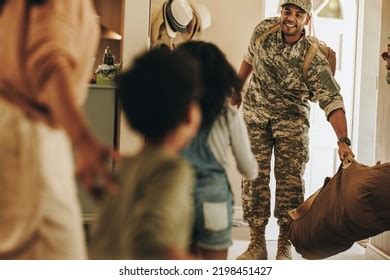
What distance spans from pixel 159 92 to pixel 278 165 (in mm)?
549

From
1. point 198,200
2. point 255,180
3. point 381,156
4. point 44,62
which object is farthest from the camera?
point 381,156

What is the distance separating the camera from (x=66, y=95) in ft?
4.83

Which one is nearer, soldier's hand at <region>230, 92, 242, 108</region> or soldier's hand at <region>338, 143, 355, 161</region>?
soldier's hand at <region>230, 92, 242, 108</region>

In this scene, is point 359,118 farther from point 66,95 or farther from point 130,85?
point 66,95

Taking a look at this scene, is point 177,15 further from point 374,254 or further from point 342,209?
point 374,254

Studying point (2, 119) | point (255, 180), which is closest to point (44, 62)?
point (2, 119)

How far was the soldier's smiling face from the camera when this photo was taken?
182 cm

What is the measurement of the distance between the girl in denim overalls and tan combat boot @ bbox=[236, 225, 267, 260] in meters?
0.18

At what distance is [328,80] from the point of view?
186 cm

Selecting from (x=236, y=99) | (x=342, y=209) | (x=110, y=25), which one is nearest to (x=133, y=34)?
(x=110, y=25)

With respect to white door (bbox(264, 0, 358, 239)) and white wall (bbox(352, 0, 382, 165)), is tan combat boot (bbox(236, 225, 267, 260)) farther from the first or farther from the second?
white wall (bbox(352, 0, 382, 165))

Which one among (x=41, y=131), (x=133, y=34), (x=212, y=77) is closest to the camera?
(x=41, y=131)

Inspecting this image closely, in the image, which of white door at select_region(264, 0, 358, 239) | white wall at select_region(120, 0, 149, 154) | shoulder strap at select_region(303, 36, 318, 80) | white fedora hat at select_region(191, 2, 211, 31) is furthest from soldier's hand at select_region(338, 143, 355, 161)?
white wall at select_region(120, 0, 149, 154)
